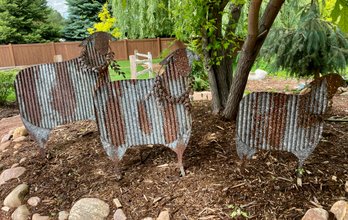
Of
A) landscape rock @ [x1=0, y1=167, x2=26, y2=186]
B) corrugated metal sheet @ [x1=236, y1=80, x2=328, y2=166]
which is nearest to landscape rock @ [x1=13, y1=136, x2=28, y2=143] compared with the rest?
landscape rock @ [x1=0, y1=167, x2=26, y2=186]

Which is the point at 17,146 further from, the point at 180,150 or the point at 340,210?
the point at 340,210

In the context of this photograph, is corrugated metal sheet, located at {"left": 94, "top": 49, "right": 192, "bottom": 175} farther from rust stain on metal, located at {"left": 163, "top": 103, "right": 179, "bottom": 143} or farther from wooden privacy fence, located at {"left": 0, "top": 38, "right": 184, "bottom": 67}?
wooden privacy fence, located at {"left": 0, "top": 38, "right": 184, "bottom": 67}

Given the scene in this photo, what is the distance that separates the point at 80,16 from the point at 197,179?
54.8 ft

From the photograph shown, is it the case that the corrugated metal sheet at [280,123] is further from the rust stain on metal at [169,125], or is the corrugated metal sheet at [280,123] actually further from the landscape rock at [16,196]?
the landscape rock at [16,196]

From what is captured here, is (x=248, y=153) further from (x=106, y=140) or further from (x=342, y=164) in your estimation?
(x=106, y=140)

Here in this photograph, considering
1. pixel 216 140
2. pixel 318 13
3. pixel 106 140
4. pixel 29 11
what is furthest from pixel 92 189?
pixel 29 11

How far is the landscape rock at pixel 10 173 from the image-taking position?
267 centimetres

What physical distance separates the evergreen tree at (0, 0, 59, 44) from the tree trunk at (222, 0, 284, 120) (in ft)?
50.8

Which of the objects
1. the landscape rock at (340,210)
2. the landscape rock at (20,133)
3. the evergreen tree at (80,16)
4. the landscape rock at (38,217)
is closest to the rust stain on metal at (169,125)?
the landscape rock at (38,217)

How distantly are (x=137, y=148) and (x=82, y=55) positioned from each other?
1.03 metres

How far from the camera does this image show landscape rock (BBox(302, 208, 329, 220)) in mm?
1950

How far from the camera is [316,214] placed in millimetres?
1966

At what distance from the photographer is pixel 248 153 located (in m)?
2.31

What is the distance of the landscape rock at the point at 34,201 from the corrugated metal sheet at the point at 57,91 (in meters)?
0.52
